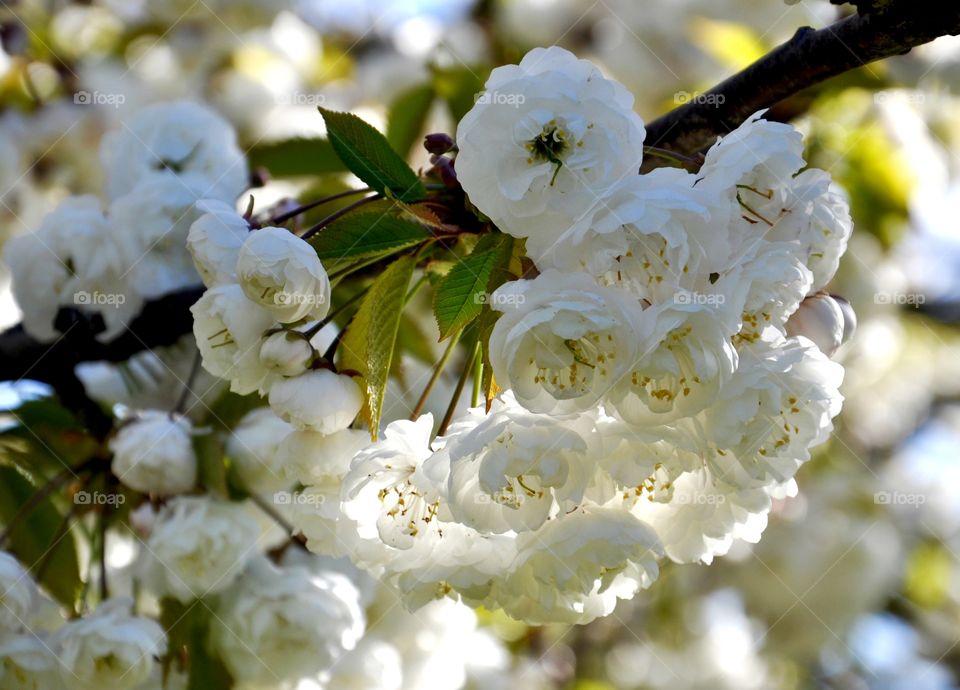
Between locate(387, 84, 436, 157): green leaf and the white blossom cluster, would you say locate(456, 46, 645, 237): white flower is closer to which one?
the white blossom cluster

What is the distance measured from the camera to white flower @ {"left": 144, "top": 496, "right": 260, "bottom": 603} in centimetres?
126

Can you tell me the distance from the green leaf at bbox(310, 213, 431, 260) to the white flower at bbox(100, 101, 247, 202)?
2.14 ft

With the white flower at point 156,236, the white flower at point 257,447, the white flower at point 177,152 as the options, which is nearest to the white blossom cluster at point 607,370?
the white flower at point 257,447

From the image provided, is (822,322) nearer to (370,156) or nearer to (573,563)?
(573,563)

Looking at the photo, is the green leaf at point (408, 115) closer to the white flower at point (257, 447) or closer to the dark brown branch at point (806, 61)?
the white flower at point (257, 447)

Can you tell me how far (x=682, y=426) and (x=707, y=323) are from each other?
103 millimetres

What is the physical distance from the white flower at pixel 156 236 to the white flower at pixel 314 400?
0.60m

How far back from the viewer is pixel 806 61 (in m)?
0.95

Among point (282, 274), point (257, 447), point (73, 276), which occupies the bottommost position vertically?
point (257, 447)

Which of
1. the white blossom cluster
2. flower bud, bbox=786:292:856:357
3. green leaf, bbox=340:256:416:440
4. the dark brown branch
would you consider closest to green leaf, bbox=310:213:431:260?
green leaf, bbox=340:256:416:440

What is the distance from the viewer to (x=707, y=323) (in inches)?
28.8

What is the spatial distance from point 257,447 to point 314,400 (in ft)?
1.43

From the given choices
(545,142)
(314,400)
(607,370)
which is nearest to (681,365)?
(607,370)

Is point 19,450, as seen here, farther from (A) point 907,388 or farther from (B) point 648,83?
(A) point 907,388
